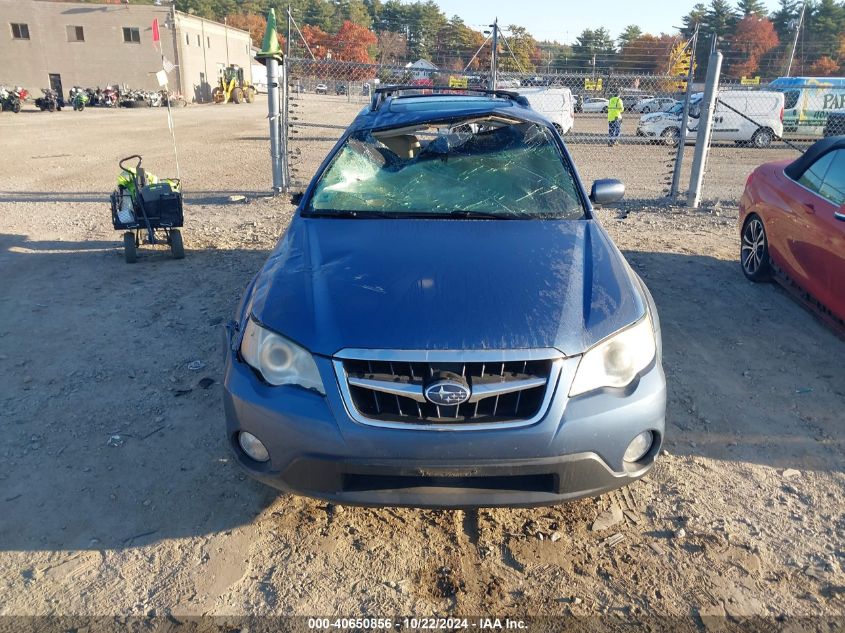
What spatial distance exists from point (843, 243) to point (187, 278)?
549 centimetres

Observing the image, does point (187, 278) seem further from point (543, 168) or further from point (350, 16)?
point (350, 16)

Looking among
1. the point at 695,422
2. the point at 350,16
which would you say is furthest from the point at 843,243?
the point at 350,16

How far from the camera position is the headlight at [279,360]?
2492mm

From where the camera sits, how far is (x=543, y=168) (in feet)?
13.1

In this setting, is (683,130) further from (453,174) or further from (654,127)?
(654,127)

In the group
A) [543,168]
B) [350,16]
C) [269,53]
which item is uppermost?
[350,16]

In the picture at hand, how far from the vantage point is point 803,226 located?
515 cm

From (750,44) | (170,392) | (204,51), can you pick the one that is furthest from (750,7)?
(170,392)

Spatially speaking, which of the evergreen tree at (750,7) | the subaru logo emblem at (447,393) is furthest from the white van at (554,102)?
the evergreen tree at (750,7)

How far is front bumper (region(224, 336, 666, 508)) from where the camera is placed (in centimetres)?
236

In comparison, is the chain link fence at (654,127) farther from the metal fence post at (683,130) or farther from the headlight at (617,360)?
the headlight at (617,360)

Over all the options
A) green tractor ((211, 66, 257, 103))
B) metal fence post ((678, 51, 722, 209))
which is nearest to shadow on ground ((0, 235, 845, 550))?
metal fence post ((678, 51, 722, 209))

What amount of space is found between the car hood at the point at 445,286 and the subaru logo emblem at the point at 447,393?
15 centimetres

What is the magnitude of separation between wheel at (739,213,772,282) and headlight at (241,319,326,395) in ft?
16.4
